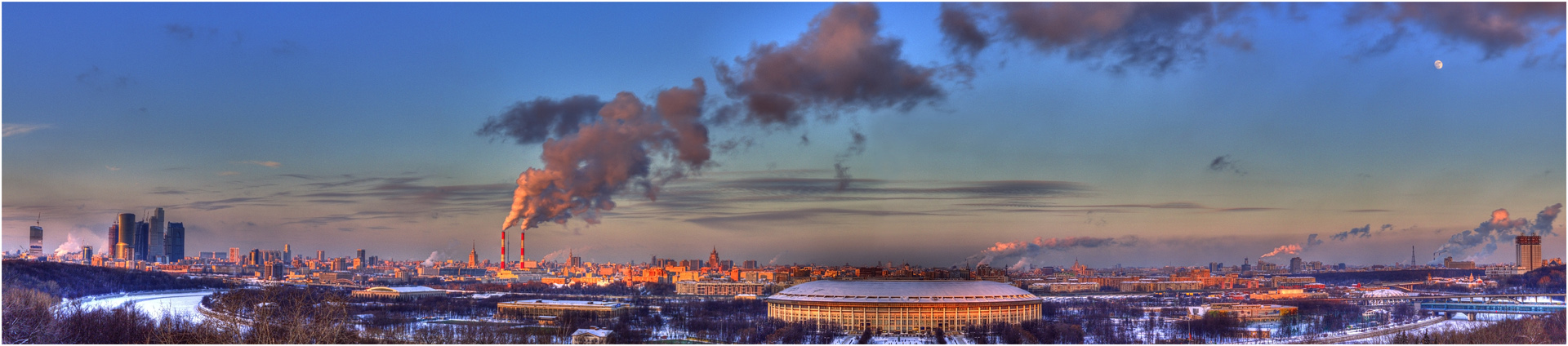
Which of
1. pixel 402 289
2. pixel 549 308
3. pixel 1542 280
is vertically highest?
pixel 1542 280

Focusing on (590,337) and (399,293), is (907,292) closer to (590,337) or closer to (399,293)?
(590,337)

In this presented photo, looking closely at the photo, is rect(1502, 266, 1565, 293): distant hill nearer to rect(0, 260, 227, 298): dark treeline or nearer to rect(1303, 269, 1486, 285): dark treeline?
rect(1303, 269, 1486, 285): dark treeline

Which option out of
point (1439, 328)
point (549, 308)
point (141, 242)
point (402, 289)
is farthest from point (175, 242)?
point (1439, 328)

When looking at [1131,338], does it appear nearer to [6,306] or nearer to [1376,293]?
[6,306]

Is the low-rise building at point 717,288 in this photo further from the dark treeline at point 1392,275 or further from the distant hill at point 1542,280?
the distant hill at point 1542,280

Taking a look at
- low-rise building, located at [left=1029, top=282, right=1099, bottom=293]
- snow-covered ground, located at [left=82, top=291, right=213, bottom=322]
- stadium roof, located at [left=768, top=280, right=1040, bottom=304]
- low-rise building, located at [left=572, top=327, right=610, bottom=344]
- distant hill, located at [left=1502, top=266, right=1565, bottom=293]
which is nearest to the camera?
low-rise building, located at [left=572, top=327, right=610, bottom=344]

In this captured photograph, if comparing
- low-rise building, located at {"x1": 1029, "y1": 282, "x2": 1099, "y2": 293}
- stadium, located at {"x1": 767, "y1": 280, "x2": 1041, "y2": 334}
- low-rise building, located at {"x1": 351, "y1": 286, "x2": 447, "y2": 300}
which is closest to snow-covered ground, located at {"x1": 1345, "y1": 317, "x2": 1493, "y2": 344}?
stadium, located at {"x1": 767, "y1": 280, "x2": 1041, "y2": 334}
